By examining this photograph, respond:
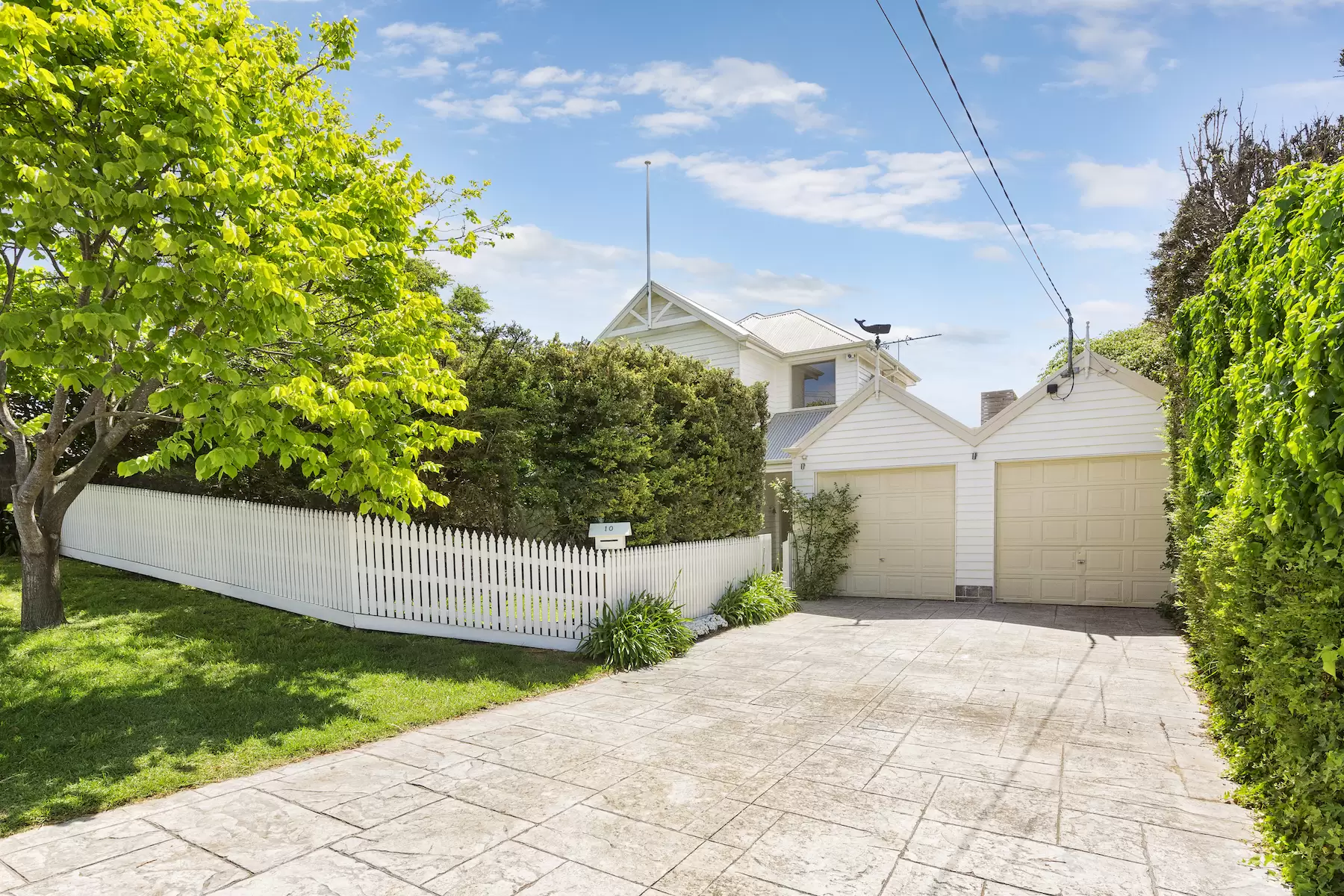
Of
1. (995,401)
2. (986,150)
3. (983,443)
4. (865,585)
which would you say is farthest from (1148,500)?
(986,150)

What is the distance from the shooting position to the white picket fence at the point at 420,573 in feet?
26.3

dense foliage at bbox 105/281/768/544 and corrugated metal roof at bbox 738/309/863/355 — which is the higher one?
corrugated metal roof at bbox 738/309/863/355

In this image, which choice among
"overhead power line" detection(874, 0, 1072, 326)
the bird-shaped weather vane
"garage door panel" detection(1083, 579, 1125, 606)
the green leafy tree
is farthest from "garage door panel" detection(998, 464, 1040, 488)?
the green leafy tree

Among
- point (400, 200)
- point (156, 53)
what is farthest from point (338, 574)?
point (156, 53)

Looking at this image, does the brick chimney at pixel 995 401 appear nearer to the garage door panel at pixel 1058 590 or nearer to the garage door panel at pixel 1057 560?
the garage door panel at pixel 1057 560

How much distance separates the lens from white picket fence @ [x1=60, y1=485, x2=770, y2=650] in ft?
26.3

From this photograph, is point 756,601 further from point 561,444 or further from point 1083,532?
point 1083,532

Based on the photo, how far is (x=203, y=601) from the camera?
9203mm

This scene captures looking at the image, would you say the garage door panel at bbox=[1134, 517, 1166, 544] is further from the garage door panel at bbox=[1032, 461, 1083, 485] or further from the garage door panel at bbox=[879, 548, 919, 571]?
the garage door panel at bbox=[879, 548, 919, 571]

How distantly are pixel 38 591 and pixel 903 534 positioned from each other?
12152 millimetres

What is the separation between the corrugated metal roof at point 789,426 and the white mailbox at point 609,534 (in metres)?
7.80

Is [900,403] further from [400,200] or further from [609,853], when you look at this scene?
[609,853]

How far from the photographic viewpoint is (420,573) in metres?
8.26

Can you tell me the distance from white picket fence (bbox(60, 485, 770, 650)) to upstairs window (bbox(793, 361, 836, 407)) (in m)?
9.22
